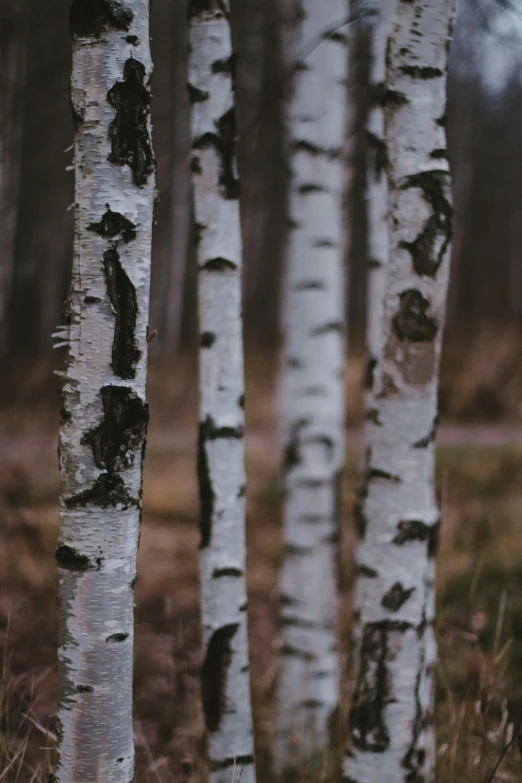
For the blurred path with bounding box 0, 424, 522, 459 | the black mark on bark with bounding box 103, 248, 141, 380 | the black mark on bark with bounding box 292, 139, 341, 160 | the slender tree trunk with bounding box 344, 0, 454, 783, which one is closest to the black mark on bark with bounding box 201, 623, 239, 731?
the slender tree trunk with bounding box 344, 0, 454, 783

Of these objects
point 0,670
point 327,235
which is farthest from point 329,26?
point 0,670

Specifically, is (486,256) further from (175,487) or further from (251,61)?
(175,487)

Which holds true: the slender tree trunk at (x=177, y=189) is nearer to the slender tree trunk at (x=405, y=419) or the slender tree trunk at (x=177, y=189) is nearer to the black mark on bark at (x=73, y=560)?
the slender tree trunk at (x=405, y=419)

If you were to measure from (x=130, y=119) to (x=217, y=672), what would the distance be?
1.49m

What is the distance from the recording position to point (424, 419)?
A: 1.78 m

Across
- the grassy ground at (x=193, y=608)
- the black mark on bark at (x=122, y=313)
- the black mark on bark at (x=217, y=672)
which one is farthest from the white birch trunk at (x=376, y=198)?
the black mark on bark at (x=122, y=313)

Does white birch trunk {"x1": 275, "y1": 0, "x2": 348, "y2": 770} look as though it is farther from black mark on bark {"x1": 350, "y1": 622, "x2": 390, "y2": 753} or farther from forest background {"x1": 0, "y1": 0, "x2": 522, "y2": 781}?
black mark on bark {"x1": 350, "y1": 622, "x2": 390, "y2": 753}

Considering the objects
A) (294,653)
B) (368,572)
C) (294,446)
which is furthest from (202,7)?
(294,653)

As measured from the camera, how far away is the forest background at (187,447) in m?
2.57

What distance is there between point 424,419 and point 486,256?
2305cm

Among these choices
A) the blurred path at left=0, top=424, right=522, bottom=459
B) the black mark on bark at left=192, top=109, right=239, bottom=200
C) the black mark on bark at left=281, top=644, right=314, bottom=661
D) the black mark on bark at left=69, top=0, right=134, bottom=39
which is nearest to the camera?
the black mark on bark at left=69, top=0, right=134, bottom=39

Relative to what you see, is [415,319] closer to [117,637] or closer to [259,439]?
[117,637]

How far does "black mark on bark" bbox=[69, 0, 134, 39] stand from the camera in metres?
1.32

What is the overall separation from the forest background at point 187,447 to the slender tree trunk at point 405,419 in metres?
0.32
